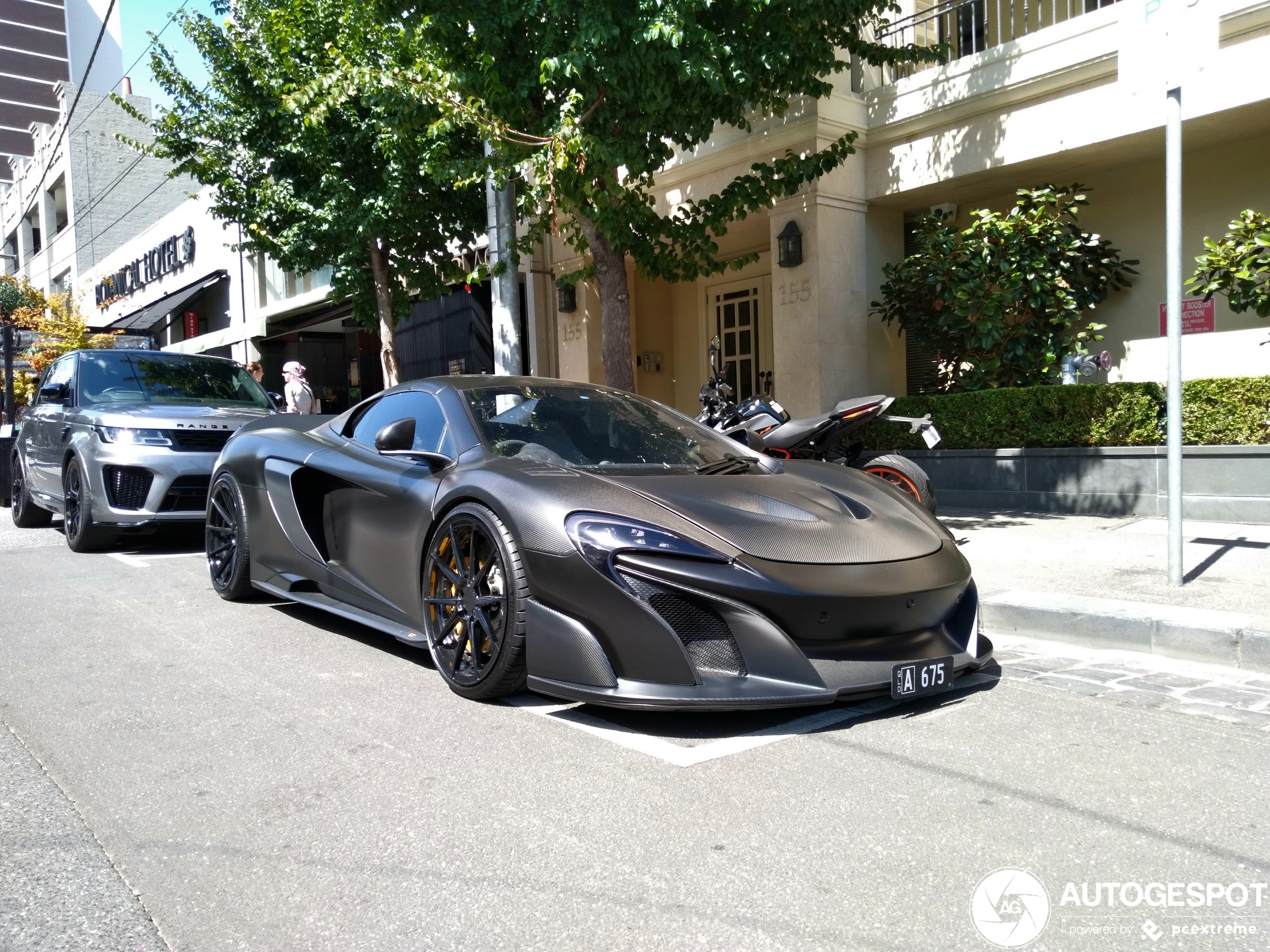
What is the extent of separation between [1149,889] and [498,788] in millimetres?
1747

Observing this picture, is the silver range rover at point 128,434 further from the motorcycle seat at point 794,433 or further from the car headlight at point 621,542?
the car headlight at point 621,542

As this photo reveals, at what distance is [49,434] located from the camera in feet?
30.6

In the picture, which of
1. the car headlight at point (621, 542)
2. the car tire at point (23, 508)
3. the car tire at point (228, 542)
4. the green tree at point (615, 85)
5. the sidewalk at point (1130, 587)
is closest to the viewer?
the car headlight at point (621, 542)

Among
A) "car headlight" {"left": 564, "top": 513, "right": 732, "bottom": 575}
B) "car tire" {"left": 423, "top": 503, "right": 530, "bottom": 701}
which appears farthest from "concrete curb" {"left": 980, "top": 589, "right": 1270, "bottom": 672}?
"car tire" {"left": 423, "top": 503, "right": 530, "bottom": 701}

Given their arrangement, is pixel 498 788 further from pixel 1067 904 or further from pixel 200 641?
pixel 200 641

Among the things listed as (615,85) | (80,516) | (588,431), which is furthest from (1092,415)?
Answer: (80,516)

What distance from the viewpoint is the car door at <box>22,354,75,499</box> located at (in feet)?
29.8

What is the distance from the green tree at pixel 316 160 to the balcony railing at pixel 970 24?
4934 mm

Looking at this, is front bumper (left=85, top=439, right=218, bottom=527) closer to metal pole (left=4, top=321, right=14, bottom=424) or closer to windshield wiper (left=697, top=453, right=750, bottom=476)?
windshield wiper (left=697, top=453, right=750, bottom=476)

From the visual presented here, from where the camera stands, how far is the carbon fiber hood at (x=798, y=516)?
3.62 meters

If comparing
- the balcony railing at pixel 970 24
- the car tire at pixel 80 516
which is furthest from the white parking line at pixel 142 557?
the balcony railing at pixel 970 24

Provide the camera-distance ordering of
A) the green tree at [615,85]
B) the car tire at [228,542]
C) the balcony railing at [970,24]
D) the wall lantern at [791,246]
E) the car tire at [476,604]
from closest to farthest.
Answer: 1. the car tire at [476,604]
2. the car tire at [228,542]
3. the green tree at [615,85]
4. the balcony railing at [970,24]
5. the wall lantern at [791,246]

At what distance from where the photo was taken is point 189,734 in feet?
12.3

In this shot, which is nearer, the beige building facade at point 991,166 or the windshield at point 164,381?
the windshield at point 164,381
